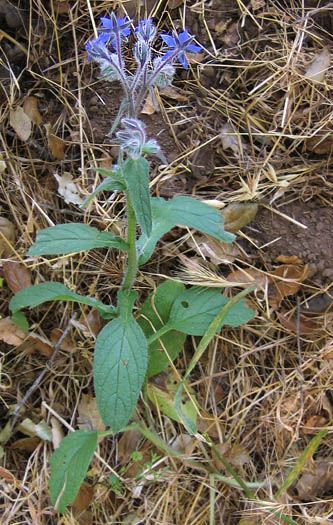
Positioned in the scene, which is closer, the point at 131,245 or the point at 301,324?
the point at 131,245

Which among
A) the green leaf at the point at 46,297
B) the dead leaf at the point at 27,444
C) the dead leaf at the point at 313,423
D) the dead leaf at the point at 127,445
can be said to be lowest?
the dead leaf at the point at 313,423

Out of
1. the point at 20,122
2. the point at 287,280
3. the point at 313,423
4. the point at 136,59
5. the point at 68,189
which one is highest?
the point at 136,59

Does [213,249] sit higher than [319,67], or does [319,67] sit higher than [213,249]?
[319,67]

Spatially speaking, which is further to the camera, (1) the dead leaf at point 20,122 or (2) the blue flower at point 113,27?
(1) the dead leaf at point 20,122

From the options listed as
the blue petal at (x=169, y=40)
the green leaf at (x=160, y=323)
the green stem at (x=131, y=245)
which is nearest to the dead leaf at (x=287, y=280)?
the green leaf at (x=160, y=323)

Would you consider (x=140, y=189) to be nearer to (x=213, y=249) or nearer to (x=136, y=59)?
(x=136, y=59)

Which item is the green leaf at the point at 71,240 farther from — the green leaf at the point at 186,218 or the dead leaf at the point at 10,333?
the dead leaf at the point at 10,333

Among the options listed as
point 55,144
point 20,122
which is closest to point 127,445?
point 55,144

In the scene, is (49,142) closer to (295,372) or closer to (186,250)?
(186,250)
